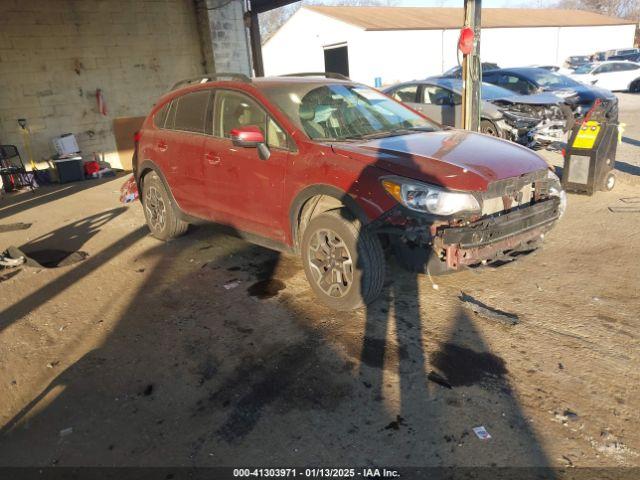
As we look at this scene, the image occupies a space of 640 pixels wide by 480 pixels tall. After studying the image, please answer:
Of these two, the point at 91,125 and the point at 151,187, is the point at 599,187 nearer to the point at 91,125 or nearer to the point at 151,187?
the point at 151,187

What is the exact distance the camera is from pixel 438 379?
301cm

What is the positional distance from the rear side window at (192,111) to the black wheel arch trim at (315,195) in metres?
1.54

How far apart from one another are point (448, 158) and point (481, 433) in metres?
1.92

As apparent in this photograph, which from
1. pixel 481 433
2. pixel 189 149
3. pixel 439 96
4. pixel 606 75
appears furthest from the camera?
pixel 606 75

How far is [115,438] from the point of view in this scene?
2.69 metres

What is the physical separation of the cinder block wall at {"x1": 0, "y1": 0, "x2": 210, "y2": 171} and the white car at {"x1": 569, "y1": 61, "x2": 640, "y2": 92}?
17688mm

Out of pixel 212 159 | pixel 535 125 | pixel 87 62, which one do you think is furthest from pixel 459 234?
pixel 87 62

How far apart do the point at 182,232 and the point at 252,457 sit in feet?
12.5

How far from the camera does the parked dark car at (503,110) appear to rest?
9.44m

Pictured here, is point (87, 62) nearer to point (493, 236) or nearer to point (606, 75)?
point (493, 236)

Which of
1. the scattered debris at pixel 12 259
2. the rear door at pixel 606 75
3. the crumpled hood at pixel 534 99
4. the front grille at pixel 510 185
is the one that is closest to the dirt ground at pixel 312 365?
the scattered debris at pixel 12 259

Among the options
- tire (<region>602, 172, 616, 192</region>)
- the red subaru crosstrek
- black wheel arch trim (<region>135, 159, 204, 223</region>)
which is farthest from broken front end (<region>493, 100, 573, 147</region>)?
black wheel arch trim (<region>135, 159, 204, 223</region>)

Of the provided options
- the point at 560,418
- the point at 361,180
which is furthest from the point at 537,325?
the point at 361,180

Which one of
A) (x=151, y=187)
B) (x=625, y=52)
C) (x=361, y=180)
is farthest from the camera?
(x=625, y=52)
